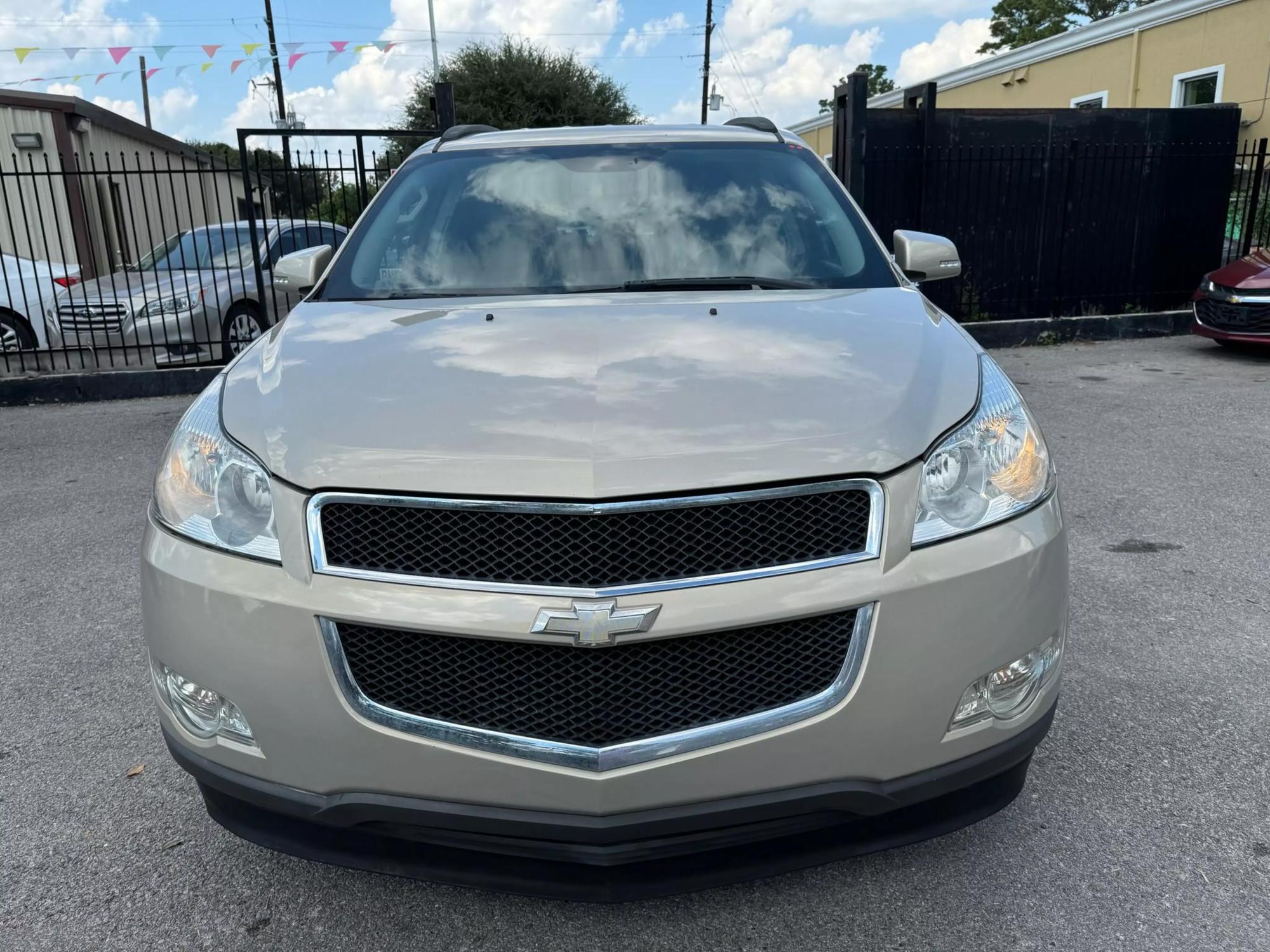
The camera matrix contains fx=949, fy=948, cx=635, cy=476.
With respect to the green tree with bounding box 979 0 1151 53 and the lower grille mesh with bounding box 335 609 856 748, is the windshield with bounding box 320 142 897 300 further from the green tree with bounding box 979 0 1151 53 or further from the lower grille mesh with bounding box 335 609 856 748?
the green tree with bounding box 979 0 1151 53

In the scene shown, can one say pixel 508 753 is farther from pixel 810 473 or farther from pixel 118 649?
pixel 118 649

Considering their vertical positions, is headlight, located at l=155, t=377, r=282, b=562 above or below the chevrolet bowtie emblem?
above

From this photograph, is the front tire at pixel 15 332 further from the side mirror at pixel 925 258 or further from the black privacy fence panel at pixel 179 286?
the side mirror at pixel 925 258

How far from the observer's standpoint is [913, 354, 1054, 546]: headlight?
1808 mm

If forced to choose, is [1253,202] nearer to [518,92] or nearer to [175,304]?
[175,304]

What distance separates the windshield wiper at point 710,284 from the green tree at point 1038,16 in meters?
40.7

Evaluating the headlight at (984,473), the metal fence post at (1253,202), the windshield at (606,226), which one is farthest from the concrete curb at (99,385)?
the metal fence post at (1253,202)

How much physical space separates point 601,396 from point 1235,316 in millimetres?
8894

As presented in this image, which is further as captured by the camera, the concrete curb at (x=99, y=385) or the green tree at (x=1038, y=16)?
the green tree at (x=1038, y=16)

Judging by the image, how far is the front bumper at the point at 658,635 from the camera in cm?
167

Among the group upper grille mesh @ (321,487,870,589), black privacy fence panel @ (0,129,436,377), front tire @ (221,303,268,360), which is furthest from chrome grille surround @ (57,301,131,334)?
upper grille mesh @ (321,487,870,589)

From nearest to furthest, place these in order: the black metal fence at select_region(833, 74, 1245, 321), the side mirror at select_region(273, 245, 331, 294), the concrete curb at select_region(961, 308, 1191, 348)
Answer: the side mirror at select_region(273, 245, 331, 294) < the concrete curb at select_region(961, 308, 1191, 348) < the black metal fence at select_region(833, 74, 1245, 321)

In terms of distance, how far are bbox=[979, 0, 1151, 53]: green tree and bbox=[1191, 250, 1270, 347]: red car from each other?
3336 centimetres

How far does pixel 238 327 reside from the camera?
9867 millimetres
